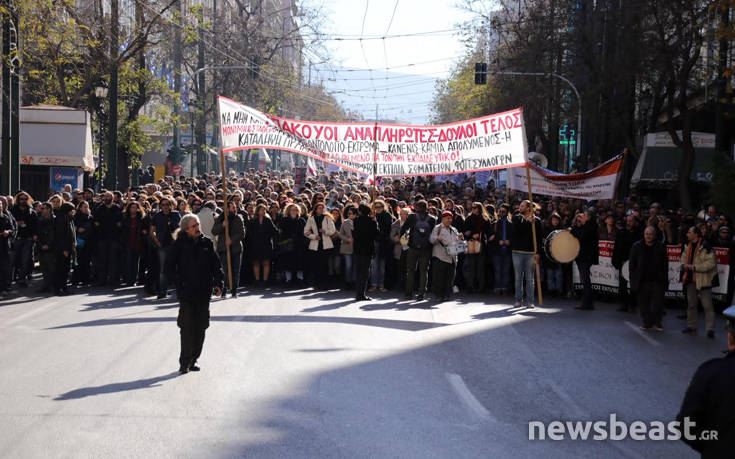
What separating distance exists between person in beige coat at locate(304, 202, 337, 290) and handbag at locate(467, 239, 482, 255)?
2.60 meters

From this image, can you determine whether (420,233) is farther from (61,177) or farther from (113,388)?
(61,177)

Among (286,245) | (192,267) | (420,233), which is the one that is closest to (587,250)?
(420,233)

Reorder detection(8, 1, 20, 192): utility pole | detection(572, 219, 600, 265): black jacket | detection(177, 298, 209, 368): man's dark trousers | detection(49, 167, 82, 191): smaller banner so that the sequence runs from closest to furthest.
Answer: detection(177, 298, 209, 368): man's dark trousers < detection(572, 219, 600, 265): black jacket < detection(8, 1, 20, 192): utility pole < detection(49, 167, 82, 191): smaller banner

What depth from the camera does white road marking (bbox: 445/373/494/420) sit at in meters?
8.27

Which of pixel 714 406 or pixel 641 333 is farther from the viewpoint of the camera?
pixel 641 333

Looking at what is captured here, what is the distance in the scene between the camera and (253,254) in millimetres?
17984

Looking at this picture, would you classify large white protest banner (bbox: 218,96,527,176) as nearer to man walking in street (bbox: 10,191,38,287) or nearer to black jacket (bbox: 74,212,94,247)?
black jacket (bbox: 74,212,94,247)

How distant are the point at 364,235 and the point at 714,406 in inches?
478

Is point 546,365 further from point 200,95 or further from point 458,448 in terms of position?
point 200,95

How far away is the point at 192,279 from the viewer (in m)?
9.87

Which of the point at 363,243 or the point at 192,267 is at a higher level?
the point at 363,243

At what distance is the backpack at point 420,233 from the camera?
54.1 feet

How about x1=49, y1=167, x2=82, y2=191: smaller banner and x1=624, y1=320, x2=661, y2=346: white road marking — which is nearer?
x1=624, y1=320, x2=661, y2=346: white road marking

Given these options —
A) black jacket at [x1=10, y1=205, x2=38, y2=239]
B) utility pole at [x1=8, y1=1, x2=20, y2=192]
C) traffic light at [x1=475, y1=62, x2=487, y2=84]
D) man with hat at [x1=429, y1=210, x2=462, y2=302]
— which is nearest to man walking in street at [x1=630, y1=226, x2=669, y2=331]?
man with hat at [x1=429, y1=210, x2=462, y2=302]
